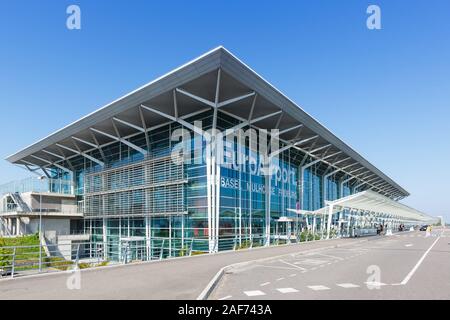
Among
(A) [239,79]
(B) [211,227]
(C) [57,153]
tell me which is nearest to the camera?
(A) [239,79]

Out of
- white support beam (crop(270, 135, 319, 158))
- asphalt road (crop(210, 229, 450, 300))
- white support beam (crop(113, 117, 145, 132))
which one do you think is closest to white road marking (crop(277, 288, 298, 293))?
asphalt road (crop(210, 229, 450, 300))

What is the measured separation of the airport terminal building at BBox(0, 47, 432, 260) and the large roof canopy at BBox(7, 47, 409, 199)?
9cm

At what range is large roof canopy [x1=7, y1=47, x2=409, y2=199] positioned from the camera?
23.8 meters

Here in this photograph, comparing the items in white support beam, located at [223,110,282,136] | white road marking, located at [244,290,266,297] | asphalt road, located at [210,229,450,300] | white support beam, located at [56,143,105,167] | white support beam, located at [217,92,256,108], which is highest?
white support beam, located at [217,92,256,108]

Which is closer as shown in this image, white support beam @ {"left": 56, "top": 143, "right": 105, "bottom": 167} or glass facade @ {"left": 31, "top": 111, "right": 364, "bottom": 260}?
glass facade @ {"left": 31, "top": 111, "right": 364, "bottom": 260}

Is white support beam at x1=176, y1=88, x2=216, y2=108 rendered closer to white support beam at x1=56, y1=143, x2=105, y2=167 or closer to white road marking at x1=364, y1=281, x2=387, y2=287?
white road marking at x1=364, y1=281, x2=387, y2=287

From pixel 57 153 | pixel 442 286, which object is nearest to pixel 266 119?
pixel 442 286

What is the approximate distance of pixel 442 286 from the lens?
1067 cm

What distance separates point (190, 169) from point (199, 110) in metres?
4.74

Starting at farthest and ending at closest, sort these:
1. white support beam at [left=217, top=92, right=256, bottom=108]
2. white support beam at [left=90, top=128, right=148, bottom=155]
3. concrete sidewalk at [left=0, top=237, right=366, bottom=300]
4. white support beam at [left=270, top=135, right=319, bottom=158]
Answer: white support beam at [left=270, top=135, right=319, bottom=158], white support beam at [left=90, top=128, right=148, bottom=155], white support beam at [left=217, top=92, right=256, bottom=108], concrete sidewalk at [left=0, top=237, right=366, bottom=300]

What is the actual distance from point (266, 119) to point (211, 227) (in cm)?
1031

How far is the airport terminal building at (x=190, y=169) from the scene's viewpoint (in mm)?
26938

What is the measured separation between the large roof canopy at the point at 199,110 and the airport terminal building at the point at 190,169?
0.31ft
